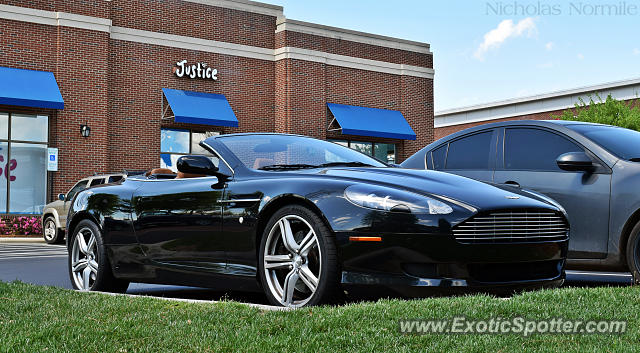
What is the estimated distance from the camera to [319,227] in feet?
17.3

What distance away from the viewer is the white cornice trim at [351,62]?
95.3 ft

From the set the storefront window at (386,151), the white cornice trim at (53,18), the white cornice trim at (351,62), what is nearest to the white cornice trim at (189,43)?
the white cornice trim at (53,18)

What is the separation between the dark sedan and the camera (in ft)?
22.4

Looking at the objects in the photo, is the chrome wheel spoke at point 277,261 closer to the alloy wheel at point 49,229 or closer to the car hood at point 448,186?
the car hood at point 448,186

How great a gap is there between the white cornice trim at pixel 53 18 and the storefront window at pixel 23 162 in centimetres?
294

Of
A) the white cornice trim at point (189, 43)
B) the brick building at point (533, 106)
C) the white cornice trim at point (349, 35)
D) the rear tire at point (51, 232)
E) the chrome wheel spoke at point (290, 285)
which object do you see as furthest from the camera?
the brick building at point (533, 106)

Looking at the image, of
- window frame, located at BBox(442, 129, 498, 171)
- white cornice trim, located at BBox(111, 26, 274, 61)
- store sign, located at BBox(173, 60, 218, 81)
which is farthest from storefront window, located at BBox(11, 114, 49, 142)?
window frame, located at BBox(442, 129, 498, 171)

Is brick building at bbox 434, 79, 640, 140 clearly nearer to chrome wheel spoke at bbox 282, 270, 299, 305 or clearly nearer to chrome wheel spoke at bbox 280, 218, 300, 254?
chrome wheel spoke at bbox 280, 218, 300, 254

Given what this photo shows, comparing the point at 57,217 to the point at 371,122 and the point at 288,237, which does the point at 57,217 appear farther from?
the point at 288,237

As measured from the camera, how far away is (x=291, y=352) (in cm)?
378

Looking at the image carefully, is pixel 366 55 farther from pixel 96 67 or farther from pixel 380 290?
pixel 380 290

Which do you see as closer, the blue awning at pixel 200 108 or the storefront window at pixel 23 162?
the storefront window at pixel 23 162

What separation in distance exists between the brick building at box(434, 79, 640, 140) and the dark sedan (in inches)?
1543

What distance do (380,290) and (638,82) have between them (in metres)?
43.3
